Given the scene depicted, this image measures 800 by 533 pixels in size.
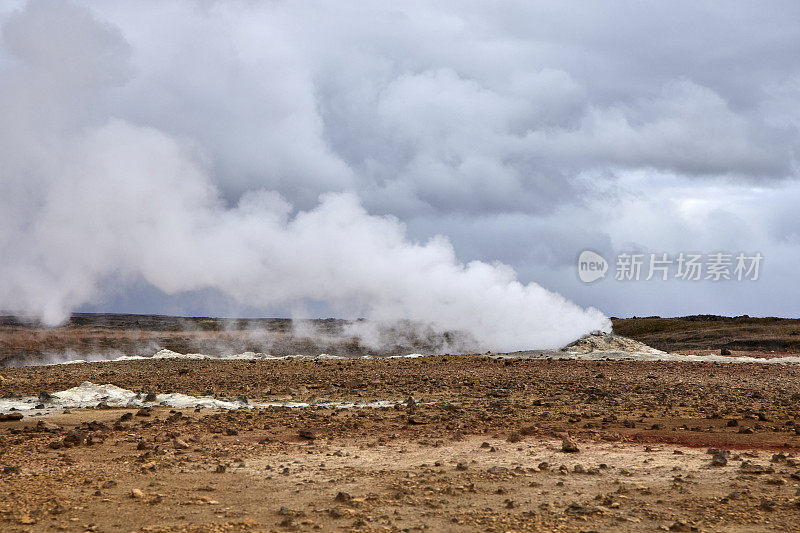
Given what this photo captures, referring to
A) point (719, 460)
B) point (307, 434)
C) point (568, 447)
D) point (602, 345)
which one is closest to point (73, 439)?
point (307, 434)

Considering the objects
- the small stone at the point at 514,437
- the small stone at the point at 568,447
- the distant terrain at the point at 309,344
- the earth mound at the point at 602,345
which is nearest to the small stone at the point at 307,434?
the small stone at the point at 514,437

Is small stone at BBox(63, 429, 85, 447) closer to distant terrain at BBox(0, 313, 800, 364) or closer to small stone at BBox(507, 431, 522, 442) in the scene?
small stone at BBox(507, 431, 522, 442)

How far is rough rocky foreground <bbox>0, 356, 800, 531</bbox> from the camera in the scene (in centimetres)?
994

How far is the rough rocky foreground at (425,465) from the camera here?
32.6 ft

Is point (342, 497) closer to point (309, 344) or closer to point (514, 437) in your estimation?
point (514, 437)

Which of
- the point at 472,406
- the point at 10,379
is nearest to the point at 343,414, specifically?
the point at 472,406

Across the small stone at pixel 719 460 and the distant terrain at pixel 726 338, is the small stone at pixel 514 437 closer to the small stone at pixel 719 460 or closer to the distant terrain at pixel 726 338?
the small stone at pixel 719 460

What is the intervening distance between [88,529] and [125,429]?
828 cm

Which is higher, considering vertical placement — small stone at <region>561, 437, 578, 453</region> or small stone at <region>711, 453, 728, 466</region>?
small stone at <region>711, 453, 728, 466</region>

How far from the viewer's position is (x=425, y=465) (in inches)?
516

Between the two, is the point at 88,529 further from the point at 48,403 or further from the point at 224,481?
the point at 48,403

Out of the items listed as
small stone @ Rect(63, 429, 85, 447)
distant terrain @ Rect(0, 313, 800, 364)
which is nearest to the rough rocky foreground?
small stone @ Rect(63, 429, 85, 447)

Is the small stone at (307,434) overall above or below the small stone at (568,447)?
below

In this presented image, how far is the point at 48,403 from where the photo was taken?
22812mm
